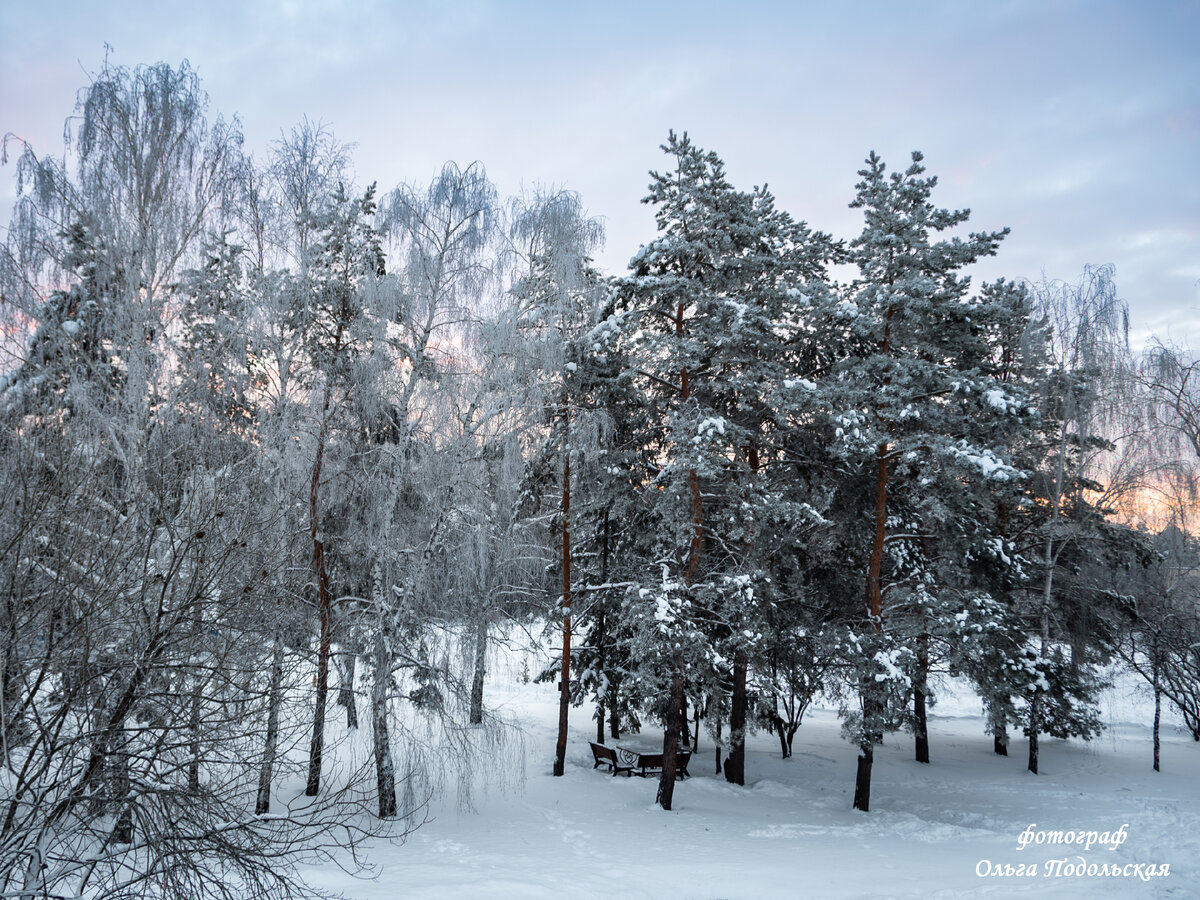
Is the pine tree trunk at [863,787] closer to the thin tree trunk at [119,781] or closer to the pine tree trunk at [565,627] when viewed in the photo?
the pine tree trunk at [565,627]

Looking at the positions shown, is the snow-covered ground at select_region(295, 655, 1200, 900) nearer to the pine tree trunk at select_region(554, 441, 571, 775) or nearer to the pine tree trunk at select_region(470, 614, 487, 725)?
the pine tree trunk at select_region(554, 441, 571, 775)

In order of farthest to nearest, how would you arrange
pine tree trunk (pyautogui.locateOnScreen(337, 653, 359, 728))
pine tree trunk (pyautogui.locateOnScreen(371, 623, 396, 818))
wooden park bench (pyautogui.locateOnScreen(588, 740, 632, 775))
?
wooden park bench (pyautogui.locateOnScreen(588, 740, 632, 775)), pine tree trunk (pyautogui.locateOnScreen(371, 623, 396, 818)), pine tree trunk (pyautogui.locateOnScreen(337, 653, 359, 728))

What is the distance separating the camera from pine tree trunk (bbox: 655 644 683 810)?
13.0 meters

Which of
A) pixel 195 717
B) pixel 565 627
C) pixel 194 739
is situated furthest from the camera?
pixel 565 627

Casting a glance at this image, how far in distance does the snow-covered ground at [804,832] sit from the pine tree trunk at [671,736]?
329mm

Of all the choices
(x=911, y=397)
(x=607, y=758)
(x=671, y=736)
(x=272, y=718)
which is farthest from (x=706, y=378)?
(x=272, y=718)

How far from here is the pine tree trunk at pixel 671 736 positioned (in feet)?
42.7

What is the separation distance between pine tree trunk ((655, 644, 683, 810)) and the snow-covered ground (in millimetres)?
329

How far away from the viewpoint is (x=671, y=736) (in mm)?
13328

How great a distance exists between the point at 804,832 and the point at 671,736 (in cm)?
273

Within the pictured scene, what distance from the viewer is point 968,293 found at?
14.0 m

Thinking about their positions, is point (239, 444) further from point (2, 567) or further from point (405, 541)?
point (2, 567)

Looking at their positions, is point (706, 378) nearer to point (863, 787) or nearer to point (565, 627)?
point (565, 627)

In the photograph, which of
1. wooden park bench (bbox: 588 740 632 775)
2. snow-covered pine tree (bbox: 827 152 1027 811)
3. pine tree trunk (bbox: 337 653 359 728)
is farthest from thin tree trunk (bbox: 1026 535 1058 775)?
pine tree trunk (bbox: 337 653 359 728)
